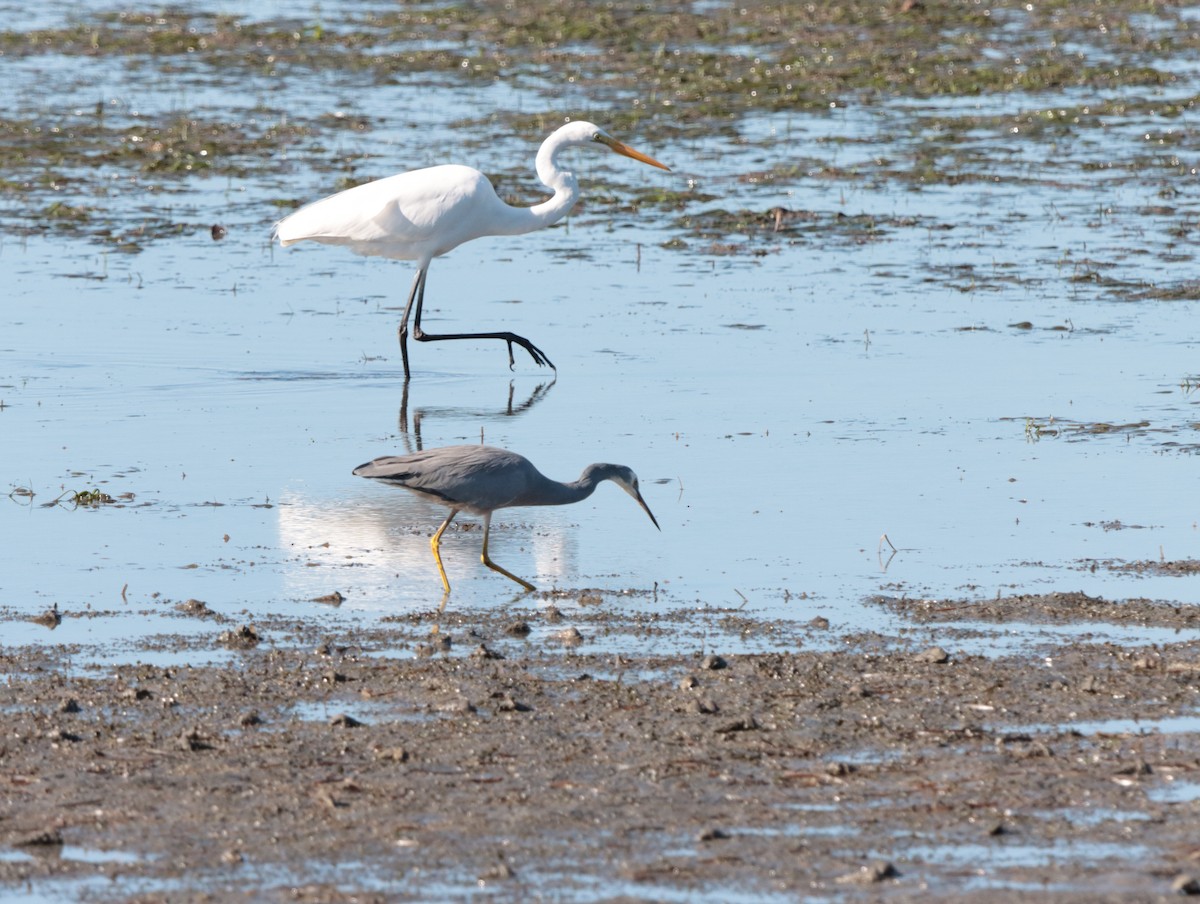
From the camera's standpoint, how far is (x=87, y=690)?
18.7 ft

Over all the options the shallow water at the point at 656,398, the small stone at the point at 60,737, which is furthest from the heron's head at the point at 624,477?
the small stone at the point at 60,737

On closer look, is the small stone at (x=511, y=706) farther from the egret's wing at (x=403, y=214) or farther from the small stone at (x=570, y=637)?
the egret's wing at (x=403, y=214)

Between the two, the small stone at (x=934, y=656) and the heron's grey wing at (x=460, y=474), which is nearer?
the small stone at (x=934, y=656)

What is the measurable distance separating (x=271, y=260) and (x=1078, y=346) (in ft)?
19.1

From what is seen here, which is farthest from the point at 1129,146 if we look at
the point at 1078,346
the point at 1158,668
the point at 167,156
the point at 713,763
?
the point at 713,763

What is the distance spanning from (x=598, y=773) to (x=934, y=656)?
1411 millimetres

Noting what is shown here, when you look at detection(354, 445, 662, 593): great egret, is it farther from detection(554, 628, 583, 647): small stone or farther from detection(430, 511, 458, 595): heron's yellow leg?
detection(554, 628, 583, 647): small stone

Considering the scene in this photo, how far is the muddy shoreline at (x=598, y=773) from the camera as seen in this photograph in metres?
4.42

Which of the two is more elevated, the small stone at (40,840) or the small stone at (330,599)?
the small stone at (40,840)

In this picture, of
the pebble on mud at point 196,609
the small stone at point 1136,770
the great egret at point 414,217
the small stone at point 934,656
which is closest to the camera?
the small stone at point 1136,770

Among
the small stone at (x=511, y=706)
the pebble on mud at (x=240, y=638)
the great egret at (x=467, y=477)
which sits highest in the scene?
the great egret at (x=467, y=477)

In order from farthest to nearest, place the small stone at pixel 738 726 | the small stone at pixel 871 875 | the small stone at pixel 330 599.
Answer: the small stone at pixel 330 599, the small stone at pixel 738 726, the small stone at pixel 871 875

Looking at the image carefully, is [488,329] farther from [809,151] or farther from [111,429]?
[809,151]

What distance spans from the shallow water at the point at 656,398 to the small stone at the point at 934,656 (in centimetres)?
33
